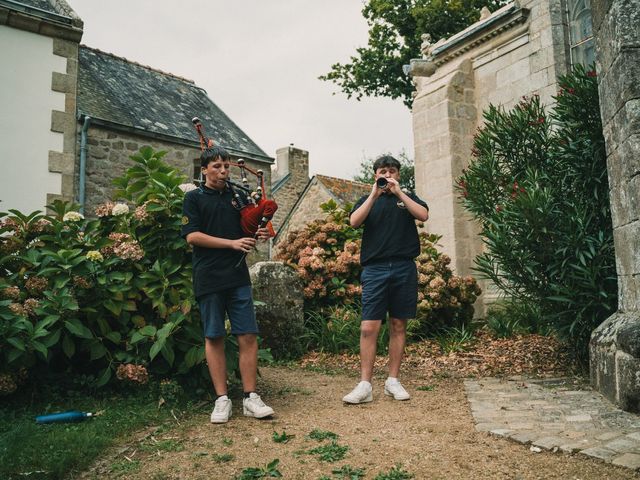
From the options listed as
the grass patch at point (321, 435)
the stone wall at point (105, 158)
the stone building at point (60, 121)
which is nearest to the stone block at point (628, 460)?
the grass patch at point (321, 435)

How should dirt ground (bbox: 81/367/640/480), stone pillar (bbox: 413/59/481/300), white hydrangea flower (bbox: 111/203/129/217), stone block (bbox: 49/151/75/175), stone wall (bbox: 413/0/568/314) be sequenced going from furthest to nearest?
stone pillar (bbox: 413/59/481/300) → stone wall (bbox: 413/0/568/314) → stone block (bbox: 49/151/75/175) → white hydrangea flower (bbox: 111/203/129/217) → dirt ground (bbox: 81/367/640/480)

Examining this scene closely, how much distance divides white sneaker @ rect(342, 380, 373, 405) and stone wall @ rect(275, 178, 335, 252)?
1401 cm

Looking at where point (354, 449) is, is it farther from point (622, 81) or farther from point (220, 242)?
point (622, 81)

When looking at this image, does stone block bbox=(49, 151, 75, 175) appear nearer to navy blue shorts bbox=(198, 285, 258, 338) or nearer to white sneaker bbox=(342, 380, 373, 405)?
navy blue shorts bbox=(198, 285, 258, 338)

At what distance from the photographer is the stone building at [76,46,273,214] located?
11.2 meters

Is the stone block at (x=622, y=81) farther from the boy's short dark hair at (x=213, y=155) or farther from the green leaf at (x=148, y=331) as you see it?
the green leaf at (x=148, y=331)

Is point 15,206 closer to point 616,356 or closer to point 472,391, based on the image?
point 472,391

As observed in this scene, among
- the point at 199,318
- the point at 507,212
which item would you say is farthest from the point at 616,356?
the point at 199,318

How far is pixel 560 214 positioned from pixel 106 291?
3.58 metres

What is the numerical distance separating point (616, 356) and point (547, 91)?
589 cm

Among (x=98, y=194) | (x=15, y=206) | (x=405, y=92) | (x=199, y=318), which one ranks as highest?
(x=405, y=92)

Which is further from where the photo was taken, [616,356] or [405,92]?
[405,92]

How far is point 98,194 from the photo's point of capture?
11086mm

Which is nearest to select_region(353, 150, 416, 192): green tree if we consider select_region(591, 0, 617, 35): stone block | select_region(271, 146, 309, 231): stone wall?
select_region(271, 146, 309, 231): stone wall
